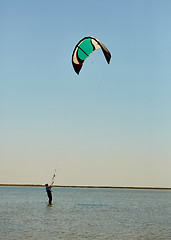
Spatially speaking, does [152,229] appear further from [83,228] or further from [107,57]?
[107,57]

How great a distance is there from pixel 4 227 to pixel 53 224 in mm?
2805

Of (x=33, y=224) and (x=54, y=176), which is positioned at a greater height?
(x=54, y=176)

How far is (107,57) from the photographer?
17.2 metres

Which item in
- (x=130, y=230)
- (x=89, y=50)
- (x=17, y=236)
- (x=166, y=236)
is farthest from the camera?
(x=89, y=50)

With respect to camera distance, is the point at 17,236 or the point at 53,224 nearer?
the point at 17,236

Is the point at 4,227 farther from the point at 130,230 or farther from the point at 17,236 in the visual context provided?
the point at 130,230

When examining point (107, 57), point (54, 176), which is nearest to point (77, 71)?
point (107, 57)

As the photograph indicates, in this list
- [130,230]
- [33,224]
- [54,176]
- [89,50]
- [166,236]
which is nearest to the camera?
[166,236]

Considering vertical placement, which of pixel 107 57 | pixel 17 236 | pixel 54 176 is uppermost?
pixel 107 57

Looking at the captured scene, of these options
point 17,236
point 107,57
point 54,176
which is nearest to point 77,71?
point 107,57

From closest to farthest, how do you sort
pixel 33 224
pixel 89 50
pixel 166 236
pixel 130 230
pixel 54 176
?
pixel 166 236 < pixel 130 230 < pixel 33 224 < pixel 89 50 < pixel 54 176

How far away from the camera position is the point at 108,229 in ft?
55.8

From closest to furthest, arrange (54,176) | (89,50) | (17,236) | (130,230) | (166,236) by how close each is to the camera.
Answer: (17,236) < (166,236) < (130,230) < (89,50) < (54,176)

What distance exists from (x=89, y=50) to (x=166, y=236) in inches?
425
